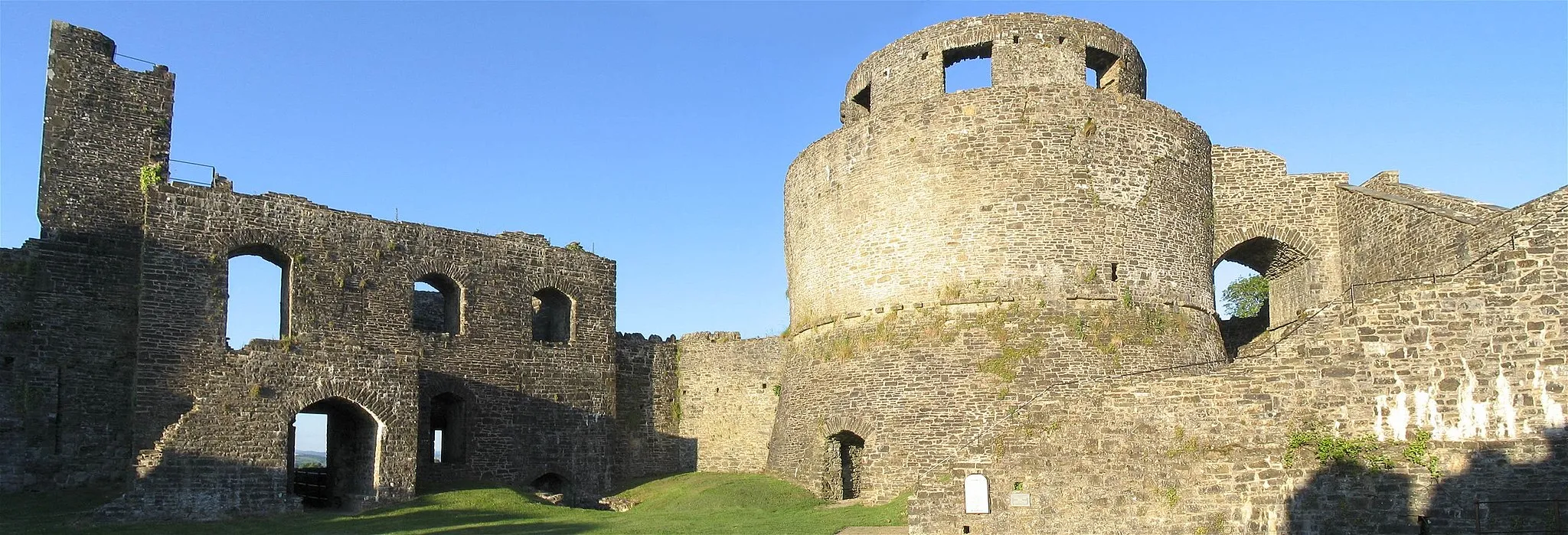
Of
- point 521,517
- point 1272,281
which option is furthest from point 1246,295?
point 521,517

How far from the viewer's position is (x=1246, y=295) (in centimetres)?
4831

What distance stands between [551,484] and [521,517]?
572 cm

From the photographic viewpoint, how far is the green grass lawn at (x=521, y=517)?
67.9ft

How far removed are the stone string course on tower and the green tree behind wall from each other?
65.7 feet

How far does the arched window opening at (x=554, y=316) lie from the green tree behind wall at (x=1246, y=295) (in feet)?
86.3

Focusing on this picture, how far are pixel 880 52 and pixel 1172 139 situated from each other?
244 inches

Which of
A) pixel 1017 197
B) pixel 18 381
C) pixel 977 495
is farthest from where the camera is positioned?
pixel 18 381

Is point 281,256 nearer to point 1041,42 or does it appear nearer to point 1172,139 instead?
point 1041,42

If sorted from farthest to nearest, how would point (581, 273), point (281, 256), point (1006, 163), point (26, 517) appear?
point (581, 273) → point (281, 256) → point (1006, 163) → point (26, 517)

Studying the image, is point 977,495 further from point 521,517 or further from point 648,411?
point 648,411

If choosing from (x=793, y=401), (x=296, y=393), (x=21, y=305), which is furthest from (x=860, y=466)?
(x=21, y=305)

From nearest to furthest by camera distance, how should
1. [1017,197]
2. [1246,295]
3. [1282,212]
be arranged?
[1017,197], [1282,212], [1246,295]

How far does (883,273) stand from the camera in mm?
24328

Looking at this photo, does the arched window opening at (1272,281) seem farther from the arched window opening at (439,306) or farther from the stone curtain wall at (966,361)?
the arched window opening at (439,306)
